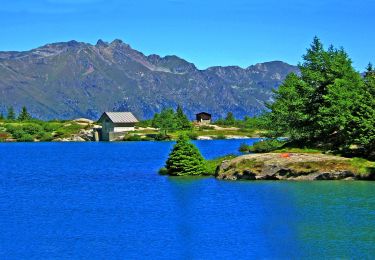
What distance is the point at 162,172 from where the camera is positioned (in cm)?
7750

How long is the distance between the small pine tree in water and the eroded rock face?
4720mm

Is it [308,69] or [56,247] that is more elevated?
[308,69]

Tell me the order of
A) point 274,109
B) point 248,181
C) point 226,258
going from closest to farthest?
point 226,258 < point 248,181 < point 274,109

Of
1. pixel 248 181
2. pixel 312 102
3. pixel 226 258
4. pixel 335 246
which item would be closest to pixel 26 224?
pixel 226 258

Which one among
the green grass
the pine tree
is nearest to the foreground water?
the green grass

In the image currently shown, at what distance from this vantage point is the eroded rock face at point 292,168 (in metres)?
65.1

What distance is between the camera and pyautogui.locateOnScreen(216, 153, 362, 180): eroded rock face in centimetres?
6506

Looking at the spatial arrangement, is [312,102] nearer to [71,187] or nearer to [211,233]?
[71,187]

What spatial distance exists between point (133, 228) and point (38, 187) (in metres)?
29.6

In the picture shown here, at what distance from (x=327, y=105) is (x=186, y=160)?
18732 mm

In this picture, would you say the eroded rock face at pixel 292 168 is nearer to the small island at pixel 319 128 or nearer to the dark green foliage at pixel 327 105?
the small island at pixel 319 128

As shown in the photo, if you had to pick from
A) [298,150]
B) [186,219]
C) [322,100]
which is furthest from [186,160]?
[186,219]

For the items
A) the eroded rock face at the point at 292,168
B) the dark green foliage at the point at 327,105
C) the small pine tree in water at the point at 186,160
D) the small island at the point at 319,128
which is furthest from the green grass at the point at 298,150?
the small pine tree in water at the point at 186,160

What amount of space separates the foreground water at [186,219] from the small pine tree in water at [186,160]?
2.73 metres
